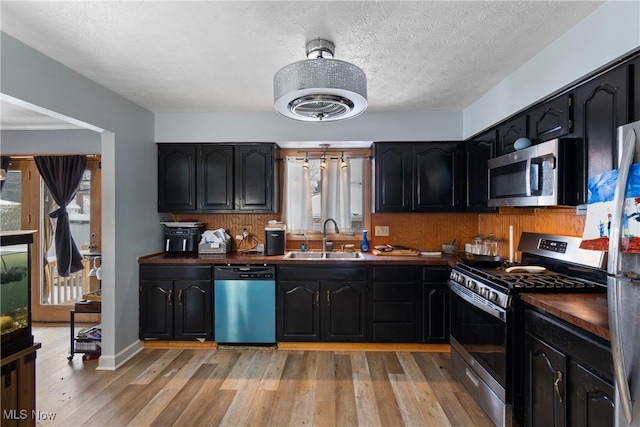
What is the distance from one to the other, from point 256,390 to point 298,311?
0.83m

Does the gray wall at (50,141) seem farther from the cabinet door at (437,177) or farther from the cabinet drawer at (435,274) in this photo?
the cabinet drawer at (435,274)

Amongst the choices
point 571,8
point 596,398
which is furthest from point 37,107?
point 596,398

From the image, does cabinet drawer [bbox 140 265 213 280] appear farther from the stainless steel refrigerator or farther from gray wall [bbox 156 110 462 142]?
the stainless steel refrigerator

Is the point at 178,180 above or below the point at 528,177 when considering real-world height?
above

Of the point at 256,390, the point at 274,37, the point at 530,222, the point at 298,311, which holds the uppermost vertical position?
the point at 274,37

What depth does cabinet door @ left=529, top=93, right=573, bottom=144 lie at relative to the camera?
188cm

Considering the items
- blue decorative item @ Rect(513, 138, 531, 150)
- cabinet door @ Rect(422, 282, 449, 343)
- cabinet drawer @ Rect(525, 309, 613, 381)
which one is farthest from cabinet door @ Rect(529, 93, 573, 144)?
cabinet door @ Rect(422, 282, 449, 343)

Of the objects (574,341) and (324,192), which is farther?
(324,192)

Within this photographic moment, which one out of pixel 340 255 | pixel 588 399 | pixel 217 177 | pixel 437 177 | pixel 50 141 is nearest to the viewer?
pixel 588 399

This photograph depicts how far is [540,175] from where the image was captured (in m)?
1.98

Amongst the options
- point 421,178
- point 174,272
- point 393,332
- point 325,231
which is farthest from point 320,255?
point 174,272

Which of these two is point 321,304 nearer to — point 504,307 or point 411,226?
point 411,226

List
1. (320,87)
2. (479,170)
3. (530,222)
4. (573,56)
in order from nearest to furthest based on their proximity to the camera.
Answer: (320,87) < (573,56) < (530,222) < (479,170)

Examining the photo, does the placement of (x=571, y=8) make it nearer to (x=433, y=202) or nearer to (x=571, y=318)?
(x=571, y=318)
